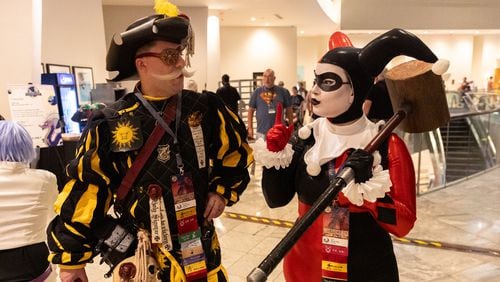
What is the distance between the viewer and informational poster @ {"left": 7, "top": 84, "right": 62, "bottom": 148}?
4.85 metres

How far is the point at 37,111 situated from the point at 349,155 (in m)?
4.65

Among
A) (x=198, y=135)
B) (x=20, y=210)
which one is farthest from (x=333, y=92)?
(x=20, y=210)

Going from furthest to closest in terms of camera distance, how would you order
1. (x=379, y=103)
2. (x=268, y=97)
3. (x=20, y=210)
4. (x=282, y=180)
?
1. (x=268, y=97)
2. (x=379, y=103)
3. (x=20, y=210)
4. (x=282, y=180)

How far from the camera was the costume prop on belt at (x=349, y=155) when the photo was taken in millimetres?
1541

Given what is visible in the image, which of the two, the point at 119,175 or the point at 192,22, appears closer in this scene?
the point at 119,175

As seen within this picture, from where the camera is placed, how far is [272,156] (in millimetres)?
1681

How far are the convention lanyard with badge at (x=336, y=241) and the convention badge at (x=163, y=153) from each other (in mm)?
653

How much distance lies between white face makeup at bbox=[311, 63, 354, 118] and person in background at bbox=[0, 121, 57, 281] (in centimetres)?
152

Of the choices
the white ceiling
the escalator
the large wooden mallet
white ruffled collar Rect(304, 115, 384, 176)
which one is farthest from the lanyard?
the white ceiling

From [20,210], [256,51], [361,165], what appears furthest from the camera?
[256,51]

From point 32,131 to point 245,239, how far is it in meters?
3.05

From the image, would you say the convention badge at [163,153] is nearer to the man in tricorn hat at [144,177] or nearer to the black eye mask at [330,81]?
the man in tricorn hat at [144,177]

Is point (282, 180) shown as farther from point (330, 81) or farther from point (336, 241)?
point (330, 81)

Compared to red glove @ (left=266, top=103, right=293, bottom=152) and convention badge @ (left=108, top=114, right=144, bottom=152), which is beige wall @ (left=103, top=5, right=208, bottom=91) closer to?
red glove @ (left=266, top=103, right=293, bottom=152)
